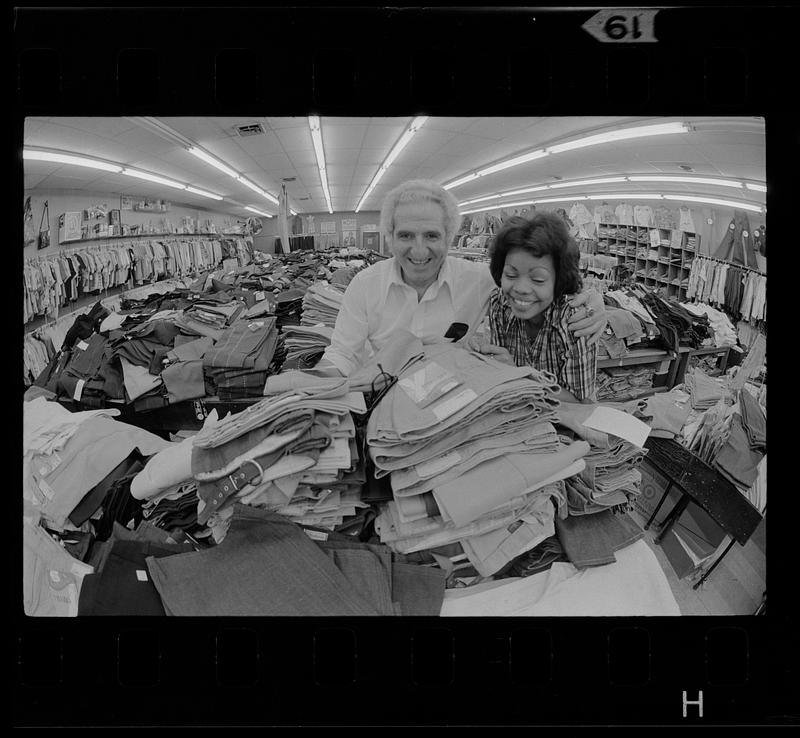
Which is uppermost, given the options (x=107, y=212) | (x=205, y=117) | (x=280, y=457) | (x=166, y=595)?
(x=205, y=117)

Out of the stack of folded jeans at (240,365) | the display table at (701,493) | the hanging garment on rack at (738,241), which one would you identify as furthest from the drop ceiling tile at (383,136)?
the display table at (701,493)

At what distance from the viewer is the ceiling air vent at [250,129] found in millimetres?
1128

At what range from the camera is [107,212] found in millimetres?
1519

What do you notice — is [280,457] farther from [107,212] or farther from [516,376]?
[107,212]

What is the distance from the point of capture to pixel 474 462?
859 mm

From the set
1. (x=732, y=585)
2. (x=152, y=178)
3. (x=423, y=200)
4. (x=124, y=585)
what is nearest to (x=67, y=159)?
(x=152, y=178)

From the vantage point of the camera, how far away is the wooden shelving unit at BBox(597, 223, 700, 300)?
4.29 ft

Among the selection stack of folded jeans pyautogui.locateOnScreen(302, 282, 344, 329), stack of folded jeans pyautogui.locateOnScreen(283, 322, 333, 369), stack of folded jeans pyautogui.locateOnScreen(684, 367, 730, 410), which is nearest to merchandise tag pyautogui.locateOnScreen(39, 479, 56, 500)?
stack of folded jeans pyautogui.locateOnScreen(283, 322, 333, 369)
